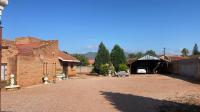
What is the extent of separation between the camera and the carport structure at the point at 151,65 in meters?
67.8

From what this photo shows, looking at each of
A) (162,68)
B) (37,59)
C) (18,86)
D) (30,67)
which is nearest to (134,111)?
(18,86)

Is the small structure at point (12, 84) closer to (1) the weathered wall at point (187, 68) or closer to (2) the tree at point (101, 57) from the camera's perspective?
(1) the weathered wall at point (187, 68)

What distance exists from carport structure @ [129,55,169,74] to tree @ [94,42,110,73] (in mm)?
7596

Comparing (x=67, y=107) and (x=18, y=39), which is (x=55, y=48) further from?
(x=67, y=107)

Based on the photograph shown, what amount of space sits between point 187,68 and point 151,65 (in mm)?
23024

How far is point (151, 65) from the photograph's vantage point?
7075 cm

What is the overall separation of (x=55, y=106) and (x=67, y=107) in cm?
71

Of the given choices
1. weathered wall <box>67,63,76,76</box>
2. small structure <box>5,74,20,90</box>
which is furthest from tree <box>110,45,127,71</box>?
small structure <box>5,74,20,90</box>

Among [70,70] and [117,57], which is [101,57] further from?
[70,70]

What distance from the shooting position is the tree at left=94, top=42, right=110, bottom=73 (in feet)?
200

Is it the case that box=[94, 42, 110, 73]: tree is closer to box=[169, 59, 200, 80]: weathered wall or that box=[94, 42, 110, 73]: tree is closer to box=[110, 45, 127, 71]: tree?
box=[110, 45, 127, 71]: tree

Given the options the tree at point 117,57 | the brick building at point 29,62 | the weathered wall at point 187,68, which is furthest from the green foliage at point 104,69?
the brick building at point 29,62

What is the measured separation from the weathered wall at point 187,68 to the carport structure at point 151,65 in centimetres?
501

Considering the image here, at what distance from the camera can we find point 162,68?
2726 inches
